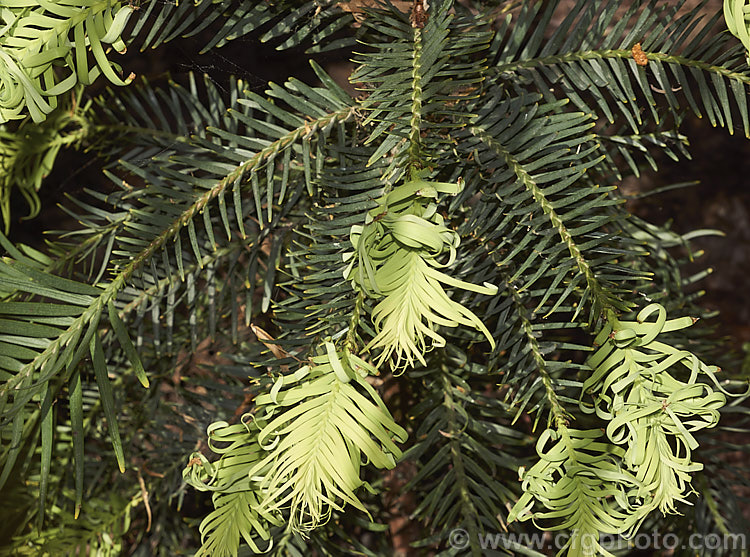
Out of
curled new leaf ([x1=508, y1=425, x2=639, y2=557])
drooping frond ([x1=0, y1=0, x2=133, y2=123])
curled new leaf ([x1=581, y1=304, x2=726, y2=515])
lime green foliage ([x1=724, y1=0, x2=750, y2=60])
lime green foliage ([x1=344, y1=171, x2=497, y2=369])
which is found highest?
lime green foliage ([x1=724, y1=0, x2=750, y2=60])

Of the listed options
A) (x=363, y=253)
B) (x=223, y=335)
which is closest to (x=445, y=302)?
(x=363, y=253)

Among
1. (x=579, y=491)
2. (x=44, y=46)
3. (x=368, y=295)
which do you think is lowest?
(x=579, y=491)

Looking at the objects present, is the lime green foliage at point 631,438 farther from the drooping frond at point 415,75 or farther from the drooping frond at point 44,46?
the drooping frond at point 44,46

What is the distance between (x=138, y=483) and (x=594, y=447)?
517mm

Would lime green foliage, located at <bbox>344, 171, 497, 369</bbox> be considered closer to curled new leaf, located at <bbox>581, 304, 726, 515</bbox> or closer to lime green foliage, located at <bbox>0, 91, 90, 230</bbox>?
curled new leaf, located at <bbox>581, 304, 726, 515</bbox>

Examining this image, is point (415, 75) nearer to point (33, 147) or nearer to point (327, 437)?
point (327, 437)

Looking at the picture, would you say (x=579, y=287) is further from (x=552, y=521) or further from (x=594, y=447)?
(x=552, y=521)

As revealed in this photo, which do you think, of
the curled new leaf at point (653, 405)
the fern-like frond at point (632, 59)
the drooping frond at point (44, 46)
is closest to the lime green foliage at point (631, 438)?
the curled new leaf at point (653, 405)

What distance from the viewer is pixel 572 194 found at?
438 millimetres

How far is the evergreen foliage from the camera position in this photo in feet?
1.14

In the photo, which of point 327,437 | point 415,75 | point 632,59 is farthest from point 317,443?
point 632,59

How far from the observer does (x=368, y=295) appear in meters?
0.33

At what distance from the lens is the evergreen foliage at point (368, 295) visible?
0.35m

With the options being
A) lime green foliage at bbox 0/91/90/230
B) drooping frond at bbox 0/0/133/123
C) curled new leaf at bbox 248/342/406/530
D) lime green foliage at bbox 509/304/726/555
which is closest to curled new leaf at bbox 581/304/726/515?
lime green foliage at bbox 509/304/726/555
